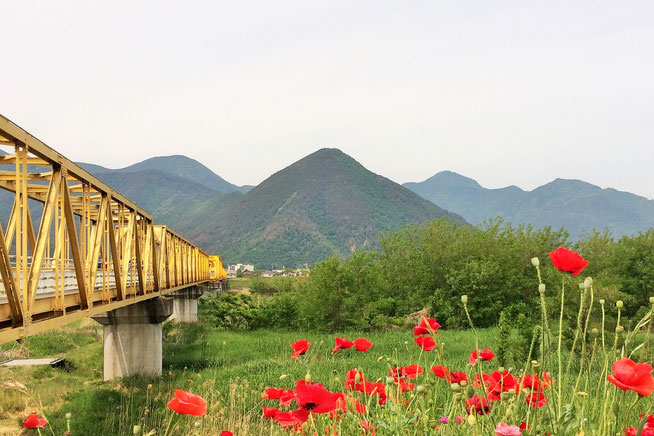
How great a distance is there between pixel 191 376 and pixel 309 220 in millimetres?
157372

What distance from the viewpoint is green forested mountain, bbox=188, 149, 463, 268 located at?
164 m

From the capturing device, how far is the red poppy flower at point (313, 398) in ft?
8.13

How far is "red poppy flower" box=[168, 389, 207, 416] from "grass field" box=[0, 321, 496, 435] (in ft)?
15.4

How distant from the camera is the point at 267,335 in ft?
95.6

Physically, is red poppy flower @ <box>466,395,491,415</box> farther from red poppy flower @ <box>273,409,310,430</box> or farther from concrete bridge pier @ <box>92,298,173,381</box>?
concrete bridge pier @ <box>92,298,173,381</box>

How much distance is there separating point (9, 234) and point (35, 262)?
89.0 inches

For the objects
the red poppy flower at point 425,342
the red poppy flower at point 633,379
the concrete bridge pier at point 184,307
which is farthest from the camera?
the concrete bridge pier at point 184,307

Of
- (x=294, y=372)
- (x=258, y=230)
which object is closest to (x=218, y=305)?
(x=294, y=372)

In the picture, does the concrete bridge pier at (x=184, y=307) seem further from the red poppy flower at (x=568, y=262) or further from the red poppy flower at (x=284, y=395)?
the red poppy flower at (x=568, y=262)

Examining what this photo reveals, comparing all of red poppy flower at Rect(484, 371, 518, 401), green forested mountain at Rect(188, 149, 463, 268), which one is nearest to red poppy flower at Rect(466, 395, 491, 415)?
red poppy flower at Rect(484, 371, 518, 401)

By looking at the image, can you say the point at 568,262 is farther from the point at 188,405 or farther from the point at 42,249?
the point at 42,249

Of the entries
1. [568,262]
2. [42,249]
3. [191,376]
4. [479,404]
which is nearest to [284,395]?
[479,404]

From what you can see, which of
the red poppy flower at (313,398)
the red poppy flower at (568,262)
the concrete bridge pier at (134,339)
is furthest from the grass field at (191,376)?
the red poppy flower at (568,262)

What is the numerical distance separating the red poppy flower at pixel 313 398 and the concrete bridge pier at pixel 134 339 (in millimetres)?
19289
